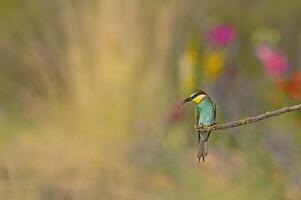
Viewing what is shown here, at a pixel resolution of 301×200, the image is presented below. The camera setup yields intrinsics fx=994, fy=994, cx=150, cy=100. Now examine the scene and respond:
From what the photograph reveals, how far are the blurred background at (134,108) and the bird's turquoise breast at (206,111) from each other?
2.84 meters

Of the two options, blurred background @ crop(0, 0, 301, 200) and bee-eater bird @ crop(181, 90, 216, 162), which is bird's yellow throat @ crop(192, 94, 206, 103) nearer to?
bee-eater bird @ crop(181, 90, 216, 162)

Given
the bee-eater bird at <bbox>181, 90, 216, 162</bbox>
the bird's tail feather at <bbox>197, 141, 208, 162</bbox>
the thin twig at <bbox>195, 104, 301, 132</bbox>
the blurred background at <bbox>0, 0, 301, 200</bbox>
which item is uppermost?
the blurred background at <bbox>0, 0, 301, 200</bbox>

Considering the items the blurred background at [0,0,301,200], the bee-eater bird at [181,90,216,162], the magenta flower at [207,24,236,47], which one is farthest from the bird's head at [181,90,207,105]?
the magenta flower at [207,24,236,47]

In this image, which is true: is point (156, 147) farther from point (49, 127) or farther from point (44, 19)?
point (44, 19)

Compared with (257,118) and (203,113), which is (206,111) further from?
(257,118)

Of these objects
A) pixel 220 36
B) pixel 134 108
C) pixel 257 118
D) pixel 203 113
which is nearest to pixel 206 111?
pixel 203 113

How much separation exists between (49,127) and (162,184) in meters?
2.19

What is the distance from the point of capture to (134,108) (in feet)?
30.0

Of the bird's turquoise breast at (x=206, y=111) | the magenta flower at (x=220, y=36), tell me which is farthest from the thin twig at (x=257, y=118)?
the magenta flower at (x=220, y=36)

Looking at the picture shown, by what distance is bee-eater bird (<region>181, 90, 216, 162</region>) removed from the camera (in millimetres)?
1437

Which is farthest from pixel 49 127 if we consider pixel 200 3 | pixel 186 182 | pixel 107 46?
Result: pixel 200 3

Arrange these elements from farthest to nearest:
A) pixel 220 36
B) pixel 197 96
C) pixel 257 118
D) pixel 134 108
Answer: pixel 134 108, pixel 220 36, pixel 197 96, pixel 257 118

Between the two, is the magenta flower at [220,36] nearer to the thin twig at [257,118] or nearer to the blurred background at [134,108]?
the blurred background at [134,108]

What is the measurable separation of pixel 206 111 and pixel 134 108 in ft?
25.3
